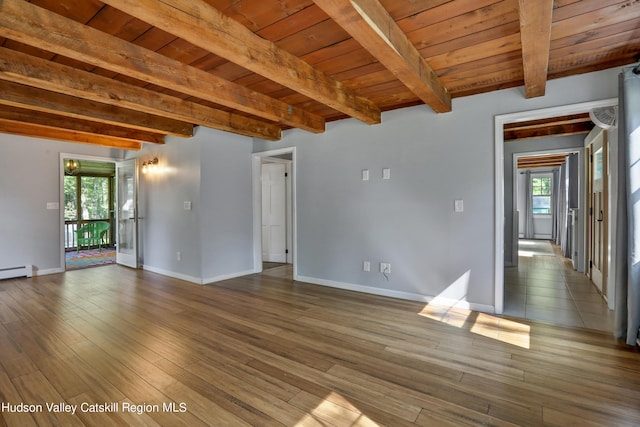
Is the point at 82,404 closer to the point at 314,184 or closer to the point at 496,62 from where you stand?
the point at 314,184

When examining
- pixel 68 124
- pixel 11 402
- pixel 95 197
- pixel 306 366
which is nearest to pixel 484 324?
pixel 306 366

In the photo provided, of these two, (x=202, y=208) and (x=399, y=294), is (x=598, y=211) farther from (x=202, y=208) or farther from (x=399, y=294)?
(x=202, y=208)

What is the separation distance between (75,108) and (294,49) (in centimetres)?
259

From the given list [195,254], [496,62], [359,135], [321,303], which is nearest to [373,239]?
[321,303]

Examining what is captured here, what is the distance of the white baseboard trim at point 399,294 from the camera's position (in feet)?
11.1

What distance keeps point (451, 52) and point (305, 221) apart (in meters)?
2.88

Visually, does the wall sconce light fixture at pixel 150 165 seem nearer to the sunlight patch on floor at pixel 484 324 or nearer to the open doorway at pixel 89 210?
the open doorway at pixel 89 210

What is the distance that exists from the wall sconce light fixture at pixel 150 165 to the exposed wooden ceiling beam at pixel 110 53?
303 cm

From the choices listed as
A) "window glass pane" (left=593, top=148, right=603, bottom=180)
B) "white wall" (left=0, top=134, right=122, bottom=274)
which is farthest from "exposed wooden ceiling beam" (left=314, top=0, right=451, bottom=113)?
"white wall" (left=0, top=134, right=122, bottom=274)

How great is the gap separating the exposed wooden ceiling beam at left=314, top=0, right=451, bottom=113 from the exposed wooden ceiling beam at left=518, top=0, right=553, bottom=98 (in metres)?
0.68

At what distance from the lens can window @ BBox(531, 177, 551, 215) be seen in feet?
34.0

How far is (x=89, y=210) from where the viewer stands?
884 centimetres

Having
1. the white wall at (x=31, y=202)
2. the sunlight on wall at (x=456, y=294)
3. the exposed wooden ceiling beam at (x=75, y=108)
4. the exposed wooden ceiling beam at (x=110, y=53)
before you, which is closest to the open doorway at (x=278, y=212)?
the exposed wooden ceiling beam at (x=75, y=108)

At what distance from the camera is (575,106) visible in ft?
9.49
